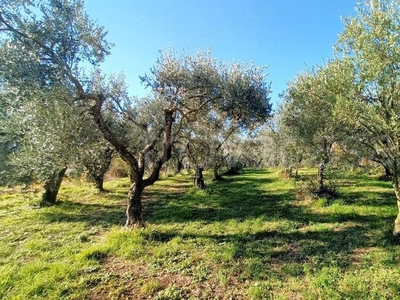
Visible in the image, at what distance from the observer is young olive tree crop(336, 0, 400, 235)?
325 inches

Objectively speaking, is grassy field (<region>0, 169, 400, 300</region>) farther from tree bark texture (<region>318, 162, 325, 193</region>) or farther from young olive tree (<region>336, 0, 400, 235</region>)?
young olive tree (<region>336, 0, 400, 235</region>)

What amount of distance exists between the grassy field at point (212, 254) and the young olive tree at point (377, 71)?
299 cm

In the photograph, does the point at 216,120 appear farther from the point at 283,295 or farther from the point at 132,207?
the point at 283,295

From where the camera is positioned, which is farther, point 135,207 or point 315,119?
point 315,119

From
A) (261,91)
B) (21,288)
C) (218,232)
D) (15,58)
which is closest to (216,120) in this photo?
(261,91)

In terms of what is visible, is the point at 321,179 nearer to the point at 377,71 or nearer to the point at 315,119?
the point at 315,119

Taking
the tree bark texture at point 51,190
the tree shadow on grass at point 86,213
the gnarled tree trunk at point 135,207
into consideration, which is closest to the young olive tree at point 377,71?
the gnarled tree trunk at point 135,207

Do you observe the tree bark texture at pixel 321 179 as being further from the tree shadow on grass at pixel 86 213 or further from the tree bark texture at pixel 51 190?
the tree bark texture at pixel 51 190

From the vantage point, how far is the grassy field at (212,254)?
→ 6.50 m

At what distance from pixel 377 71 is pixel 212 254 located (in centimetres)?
824

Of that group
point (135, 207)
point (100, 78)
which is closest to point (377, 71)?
point (135, 207)

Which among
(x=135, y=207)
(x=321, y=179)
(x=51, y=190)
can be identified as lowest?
(x=135, y=207)

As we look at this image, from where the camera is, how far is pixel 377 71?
8.19 metres

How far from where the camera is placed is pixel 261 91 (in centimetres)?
1342
